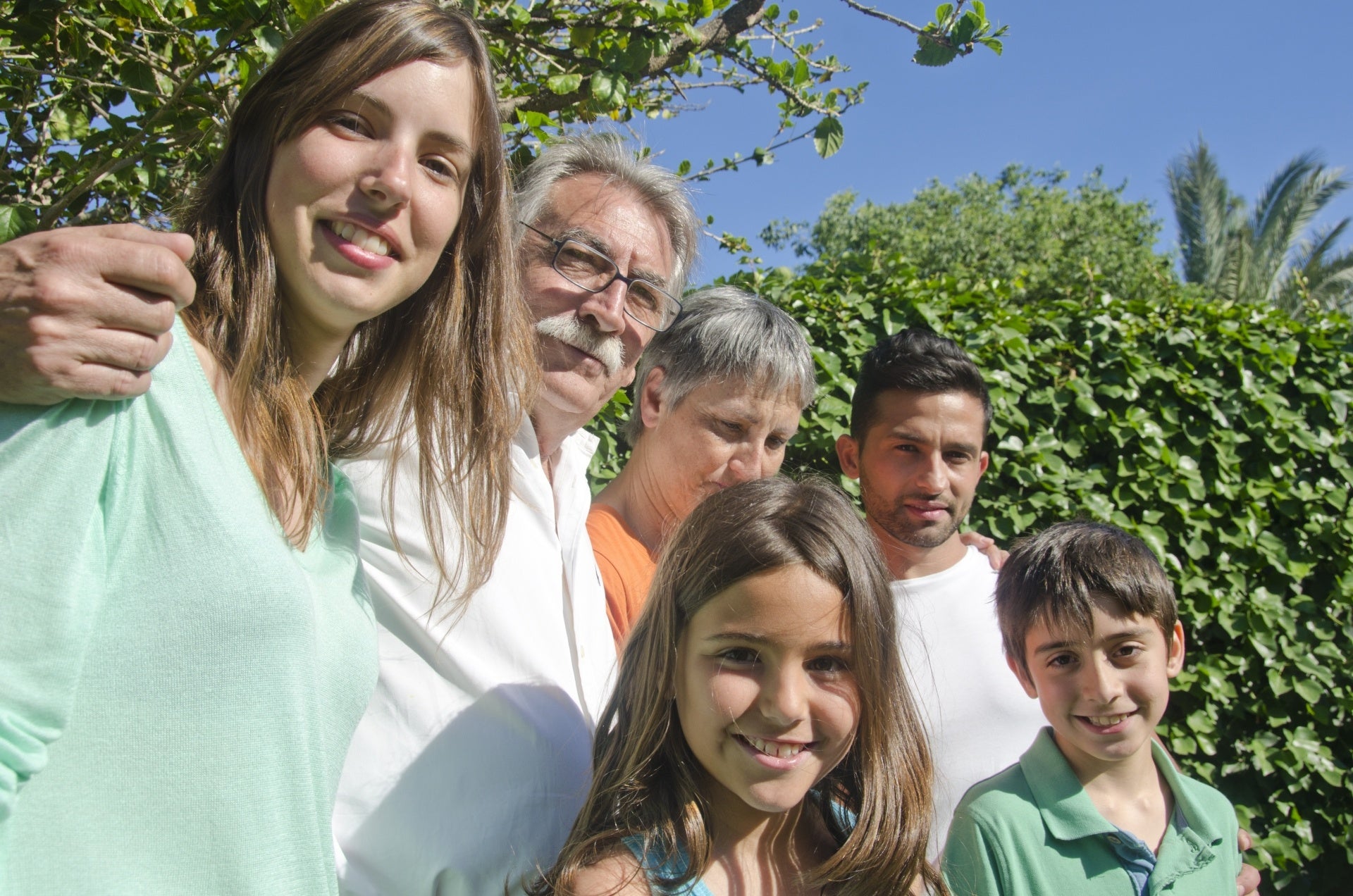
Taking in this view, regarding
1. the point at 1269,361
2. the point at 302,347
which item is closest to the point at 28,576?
the point at 302,347

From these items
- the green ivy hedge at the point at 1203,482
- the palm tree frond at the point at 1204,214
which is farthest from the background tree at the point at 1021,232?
the green ivy hedge at the point at 1203,482

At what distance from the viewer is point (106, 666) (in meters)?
1.06

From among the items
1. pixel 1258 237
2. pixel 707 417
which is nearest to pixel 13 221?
pixel 707 417

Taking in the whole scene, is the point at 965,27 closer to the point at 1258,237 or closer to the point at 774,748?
the point at 774,748

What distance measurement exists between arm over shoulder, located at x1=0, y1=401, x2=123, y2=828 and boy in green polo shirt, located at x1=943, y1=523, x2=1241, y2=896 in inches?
70.8

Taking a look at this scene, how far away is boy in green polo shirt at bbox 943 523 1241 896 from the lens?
82.0 inches

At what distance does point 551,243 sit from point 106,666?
171 cm

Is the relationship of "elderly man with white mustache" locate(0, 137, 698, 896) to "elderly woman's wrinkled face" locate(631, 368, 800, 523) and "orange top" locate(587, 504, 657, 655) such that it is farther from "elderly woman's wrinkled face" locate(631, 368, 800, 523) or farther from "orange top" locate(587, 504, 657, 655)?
"elderly woman's wrinkled face" locate(631, 368, 800, 523)

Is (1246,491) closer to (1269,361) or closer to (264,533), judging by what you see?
(1269,361)

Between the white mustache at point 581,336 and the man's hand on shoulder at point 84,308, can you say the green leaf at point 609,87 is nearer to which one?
the white mustache at point 581,336

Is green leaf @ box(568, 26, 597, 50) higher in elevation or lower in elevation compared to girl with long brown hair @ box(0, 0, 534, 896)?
higher

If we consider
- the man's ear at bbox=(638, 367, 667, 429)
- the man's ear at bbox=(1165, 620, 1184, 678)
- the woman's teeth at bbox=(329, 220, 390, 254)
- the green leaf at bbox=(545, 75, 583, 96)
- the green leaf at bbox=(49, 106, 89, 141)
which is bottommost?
the man's ear at bbox=(1165, 620, 1184, 678)

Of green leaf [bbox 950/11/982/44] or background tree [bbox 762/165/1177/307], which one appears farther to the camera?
background tree [bbox 762/165/1177/307]

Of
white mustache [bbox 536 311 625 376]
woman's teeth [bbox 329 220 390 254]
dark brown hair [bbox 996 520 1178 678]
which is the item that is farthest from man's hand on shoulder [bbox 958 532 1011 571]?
woman's teeth [bbox 329 220 390 254]
